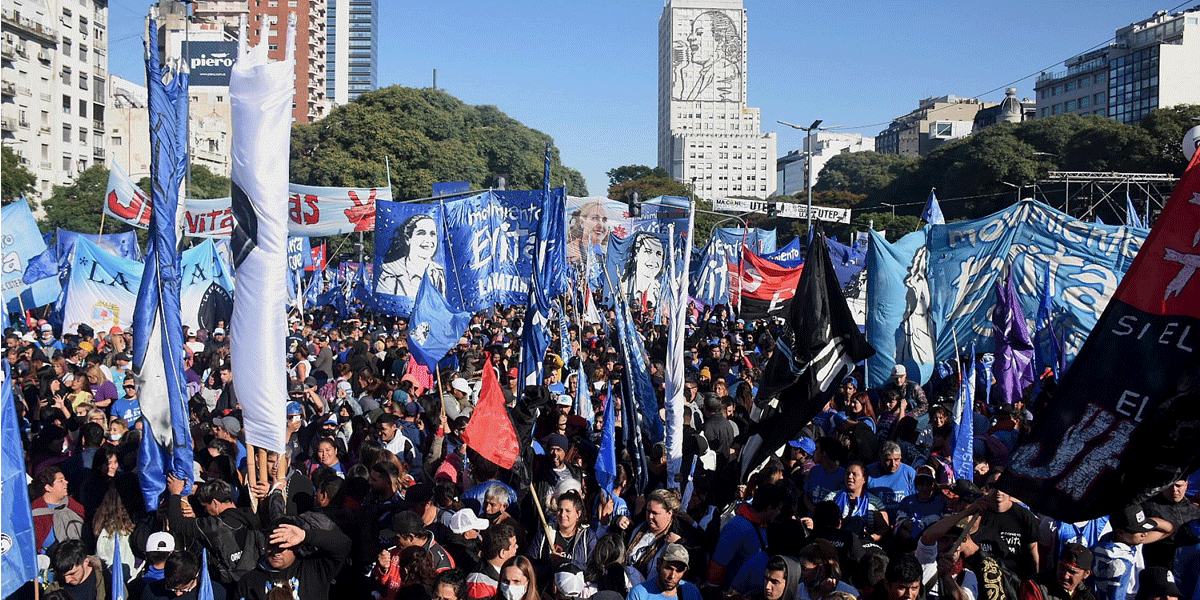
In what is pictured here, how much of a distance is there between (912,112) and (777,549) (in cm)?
15264

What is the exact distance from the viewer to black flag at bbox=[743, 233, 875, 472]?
6590 mm

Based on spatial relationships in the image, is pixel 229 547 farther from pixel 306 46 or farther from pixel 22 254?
pixel 306 46

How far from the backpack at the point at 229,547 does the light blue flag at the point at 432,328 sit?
6234 millimetres

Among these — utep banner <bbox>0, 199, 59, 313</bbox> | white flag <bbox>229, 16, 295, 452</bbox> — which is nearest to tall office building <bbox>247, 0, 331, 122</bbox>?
utep banner <bbox>0, 199, 59, 313</bbox>

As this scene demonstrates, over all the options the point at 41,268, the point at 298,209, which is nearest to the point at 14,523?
the point at 41,268

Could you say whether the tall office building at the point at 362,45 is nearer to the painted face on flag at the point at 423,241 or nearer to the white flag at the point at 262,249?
the painted face on flag at the point at 423,241

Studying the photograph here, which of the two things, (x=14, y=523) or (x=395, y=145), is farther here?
(x=395, y=145)

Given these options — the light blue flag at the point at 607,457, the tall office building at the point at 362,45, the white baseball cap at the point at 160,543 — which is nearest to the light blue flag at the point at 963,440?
the light blue flag at the point at 607,457

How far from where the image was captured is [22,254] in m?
16.7

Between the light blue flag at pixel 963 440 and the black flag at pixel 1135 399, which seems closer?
the black flag at pixel 1135 399

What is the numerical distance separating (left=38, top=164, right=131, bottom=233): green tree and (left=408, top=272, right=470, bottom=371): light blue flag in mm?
30982

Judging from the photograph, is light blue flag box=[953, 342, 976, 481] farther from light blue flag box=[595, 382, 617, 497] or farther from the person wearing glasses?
the person wearing glasses

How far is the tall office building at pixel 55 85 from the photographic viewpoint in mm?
50531

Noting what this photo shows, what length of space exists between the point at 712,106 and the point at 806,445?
193145 mm
